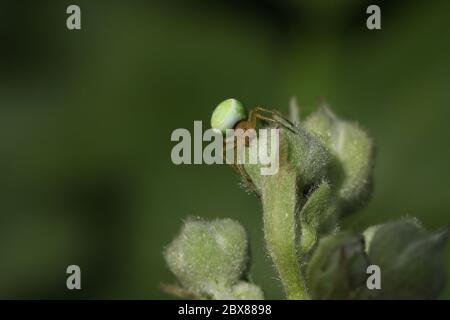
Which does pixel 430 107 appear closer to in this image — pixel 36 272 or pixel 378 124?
pixel 378 124

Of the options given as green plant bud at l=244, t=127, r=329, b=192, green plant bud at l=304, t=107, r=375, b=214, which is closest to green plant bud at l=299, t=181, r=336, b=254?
green plant bud at l=244, t=127, r=329, b=192

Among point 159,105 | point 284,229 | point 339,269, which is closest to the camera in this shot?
point 339,269

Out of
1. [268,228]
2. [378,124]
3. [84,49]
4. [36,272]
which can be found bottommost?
[36,272]

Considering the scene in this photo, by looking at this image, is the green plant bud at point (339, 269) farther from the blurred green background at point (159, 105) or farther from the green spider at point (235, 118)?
the blurred green background at point (159, 105)

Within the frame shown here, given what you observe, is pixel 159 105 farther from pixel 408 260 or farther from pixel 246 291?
pixel 408 260

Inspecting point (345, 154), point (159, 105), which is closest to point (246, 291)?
point (345, 154)

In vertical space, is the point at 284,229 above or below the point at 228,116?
below
